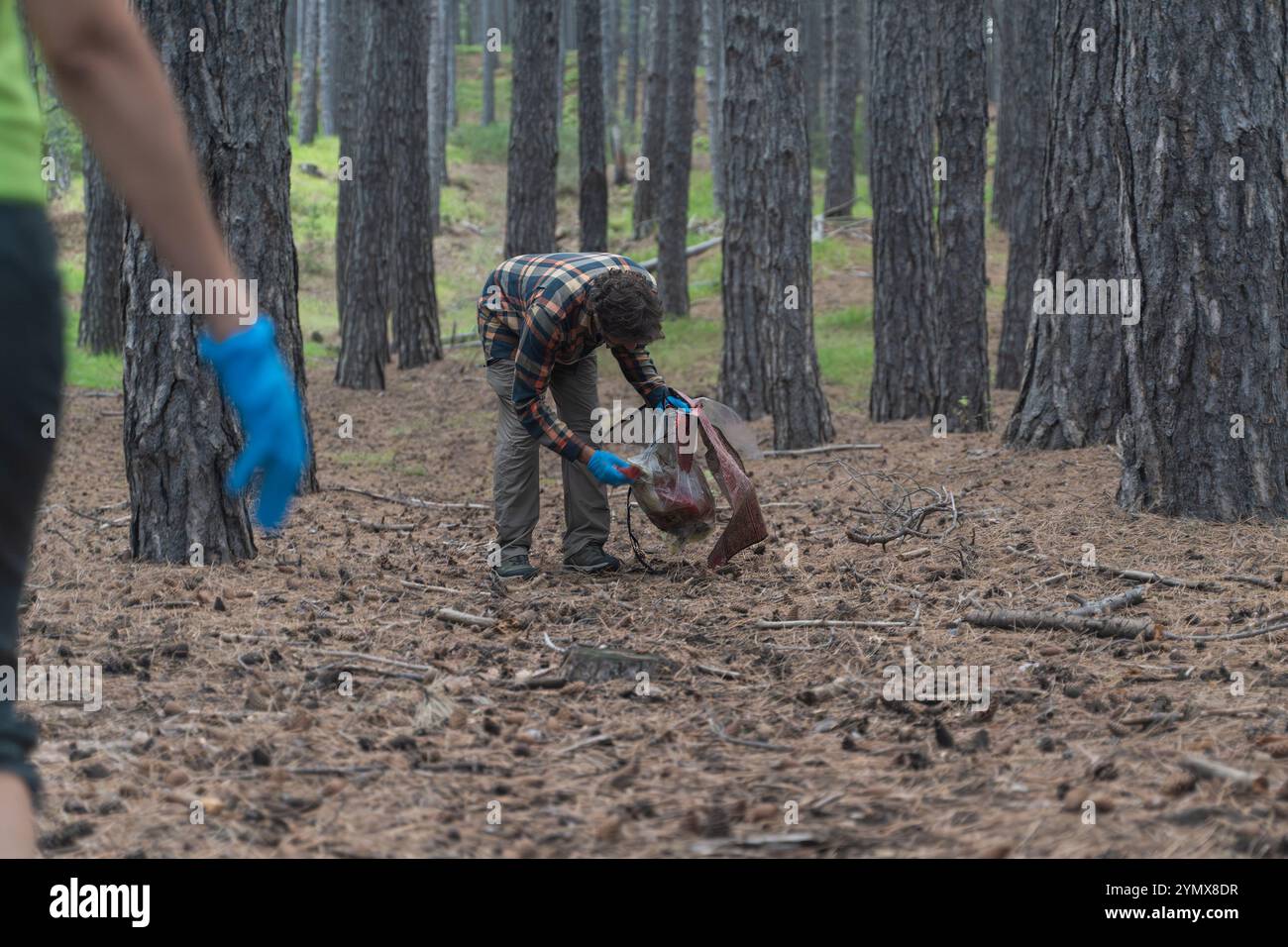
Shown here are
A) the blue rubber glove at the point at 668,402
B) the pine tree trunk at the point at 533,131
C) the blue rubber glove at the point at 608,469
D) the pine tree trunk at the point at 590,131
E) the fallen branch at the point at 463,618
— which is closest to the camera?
the fallen branch at the point at 463,618

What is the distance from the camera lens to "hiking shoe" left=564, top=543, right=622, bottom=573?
20.9 feet

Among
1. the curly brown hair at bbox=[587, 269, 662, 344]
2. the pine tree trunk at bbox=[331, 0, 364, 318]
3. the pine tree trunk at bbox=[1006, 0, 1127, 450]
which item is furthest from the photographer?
the pine tree trunk at bbox=[331, 0, 364, 318]

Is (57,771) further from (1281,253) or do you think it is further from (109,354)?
(109,354)

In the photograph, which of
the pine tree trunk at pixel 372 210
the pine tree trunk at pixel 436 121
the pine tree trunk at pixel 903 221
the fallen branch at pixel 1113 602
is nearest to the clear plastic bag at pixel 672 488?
the fallen branch at pixel 1113 602

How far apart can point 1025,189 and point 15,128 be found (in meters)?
12.8

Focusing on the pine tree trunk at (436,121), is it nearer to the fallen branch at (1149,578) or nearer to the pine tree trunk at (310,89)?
the pine tree trunk at (310,89)

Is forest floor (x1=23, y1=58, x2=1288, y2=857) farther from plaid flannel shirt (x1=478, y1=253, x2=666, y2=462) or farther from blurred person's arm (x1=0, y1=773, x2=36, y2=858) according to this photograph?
blurred person's arm (x1=0, y1=773, x2=36, y2=858)

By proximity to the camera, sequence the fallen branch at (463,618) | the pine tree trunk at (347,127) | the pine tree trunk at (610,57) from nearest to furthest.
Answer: the fallen branch at (463,618), the pine tree trunk at (347,127), the pine tree trunk at (610,57)

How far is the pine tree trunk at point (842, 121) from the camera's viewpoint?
73.9ft

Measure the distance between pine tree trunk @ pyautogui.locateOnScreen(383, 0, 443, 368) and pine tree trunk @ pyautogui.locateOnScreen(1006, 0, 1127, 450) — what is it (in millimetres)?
8193

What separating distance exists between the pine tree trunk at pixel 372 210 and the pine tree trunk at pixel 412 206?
0.13 m

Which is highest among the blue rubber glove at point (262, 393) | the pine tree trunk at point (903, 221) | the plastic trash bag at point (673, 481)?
the pine tree trunk at point (903, 221)

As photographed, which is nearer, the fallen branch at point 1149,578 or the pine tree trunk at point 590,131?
the fallen branch at point 1149,578

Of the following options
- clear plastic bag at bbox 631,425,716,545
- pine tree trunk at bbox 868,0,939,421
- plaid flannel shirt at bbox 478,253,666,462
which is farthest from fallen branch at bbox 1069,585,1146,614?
pine tree trunk at bbox 868,0,939,421
